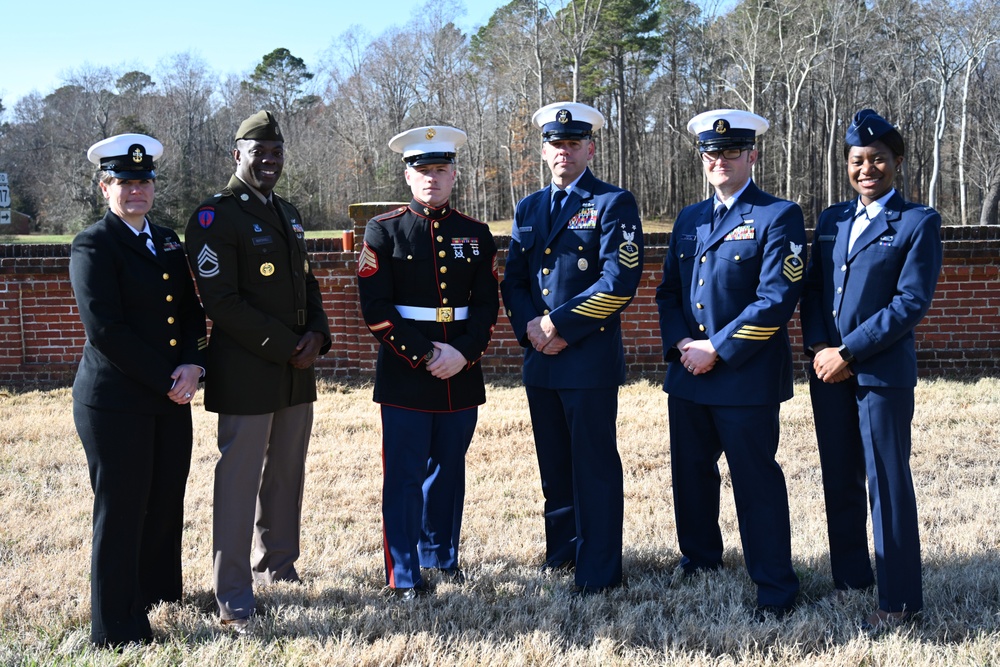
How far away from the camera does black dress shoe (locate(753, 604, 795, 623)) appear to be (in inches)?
133

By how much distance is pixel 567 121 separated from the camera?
3.68 meters

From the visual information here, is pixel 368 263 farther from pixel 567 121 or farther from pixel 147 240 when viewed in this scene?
pixel 567 121

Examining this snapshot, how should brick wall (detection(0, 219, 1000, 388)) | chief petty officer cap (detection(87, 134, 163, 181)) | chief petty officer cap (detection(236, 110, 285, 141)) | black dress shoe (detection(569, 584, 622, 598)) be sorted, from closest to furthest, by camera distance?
chief petty officer cap (detection(87, 134, 163, 181)) → chief petty officer cap (detection(236, 110, 285, 141)) → black dress shoe (detection(569, 584, 622, 598)) → brick wall (detection(0, 219, 1000, 388))

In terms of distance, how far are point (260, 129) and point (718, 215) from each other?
74.2 inches

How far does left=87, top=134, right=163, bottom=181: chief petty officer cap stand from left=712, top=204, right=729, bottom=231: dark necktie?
2.23 meters

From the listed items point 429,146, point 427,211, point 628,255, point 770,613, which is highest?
point 429,146

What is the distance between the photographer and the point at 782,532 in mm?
3467

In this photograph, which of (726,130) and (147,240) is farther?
(726,130)

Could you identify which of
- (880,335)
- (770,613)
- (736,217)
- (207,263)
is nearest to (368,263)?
(207,263)

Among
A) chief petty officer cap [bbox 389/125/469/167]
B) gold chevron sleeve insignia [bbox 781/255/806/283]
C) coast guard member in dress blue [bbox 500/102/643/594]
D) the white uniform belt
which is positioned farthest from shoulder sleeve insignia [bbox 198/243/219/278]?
gold chevron sleeve insignia [bbox 781/255/806/283]

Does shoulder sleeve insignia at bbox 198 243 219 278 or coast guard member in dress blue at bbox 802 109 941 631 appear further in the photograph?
shoulder sleeve insignia at bbox 198 243 219 278

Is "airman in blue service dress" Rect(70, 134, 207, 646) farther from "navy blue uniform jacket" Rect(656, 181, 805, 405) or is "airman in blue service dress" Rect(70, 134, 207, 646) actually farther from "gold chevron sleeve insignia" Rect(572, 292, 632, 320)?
"navy blue uniform jacket" Rect(656, 181, 805, 405)

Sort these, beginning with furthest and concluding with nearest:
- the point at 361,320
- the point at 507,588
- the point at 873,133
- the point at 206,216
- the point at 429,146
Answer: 1. the point at 361,320
2. the point at 507,588
3. the point at 429,146
4. the point at 206,216
5. the point at 873,133

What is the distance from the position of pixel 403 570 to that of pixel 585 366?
3.81 feet
